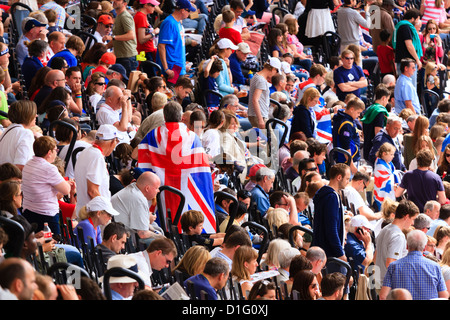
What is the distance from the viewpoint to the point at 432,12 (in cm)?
1977

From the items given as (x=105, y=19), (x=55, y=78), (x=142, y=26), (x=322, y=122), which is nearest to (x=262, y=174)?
(x=55, y=78)

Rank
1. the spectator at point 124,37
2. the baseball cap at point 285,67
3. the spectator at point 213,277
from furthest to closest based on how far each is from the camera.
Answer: the baseball cap at point 285,67 → the spectator at point 124,37 → the spectator at point 213,277

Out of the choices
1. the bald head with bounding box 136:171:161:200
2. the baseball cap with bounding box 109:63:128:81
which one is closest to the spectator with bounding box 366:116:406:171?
the baseball cap with bounding box 109:63:128:81

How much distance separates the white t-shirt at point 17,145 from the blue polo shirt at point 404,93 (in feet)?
25.5

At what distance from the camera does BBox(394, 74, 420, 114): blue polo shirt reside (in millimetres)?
16047

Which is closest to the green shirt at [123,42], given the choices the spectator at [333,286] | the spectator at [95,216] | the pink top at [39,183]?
the pink top at [39,183]

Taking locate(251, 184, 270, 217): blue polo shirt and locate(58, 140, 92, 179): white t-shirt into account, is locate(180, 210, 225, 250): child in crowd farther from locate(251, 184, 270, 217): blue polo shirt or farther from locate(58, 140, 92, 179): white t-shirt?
locate(251, 184, 270, 217): blue polo shirt

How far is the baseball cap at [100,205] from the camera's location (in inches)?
360

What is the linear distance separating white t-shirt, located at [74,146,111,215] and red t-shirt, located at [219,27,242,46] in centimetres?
628

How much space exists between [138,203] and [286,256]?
4.70 feet

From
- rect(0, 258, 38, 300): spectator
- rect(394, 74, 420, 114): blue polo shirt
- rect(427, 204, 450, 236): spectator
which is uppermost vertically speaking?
rect(0, 258, 38, 300): spectator

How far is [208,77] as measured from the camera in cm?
1418

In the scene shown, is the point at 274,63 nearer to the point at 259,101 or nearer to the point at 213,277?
the point at 259,101

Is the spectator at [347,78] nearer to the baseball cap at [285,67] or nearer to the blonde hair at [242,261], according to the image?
the baseball cap at [285,67]
